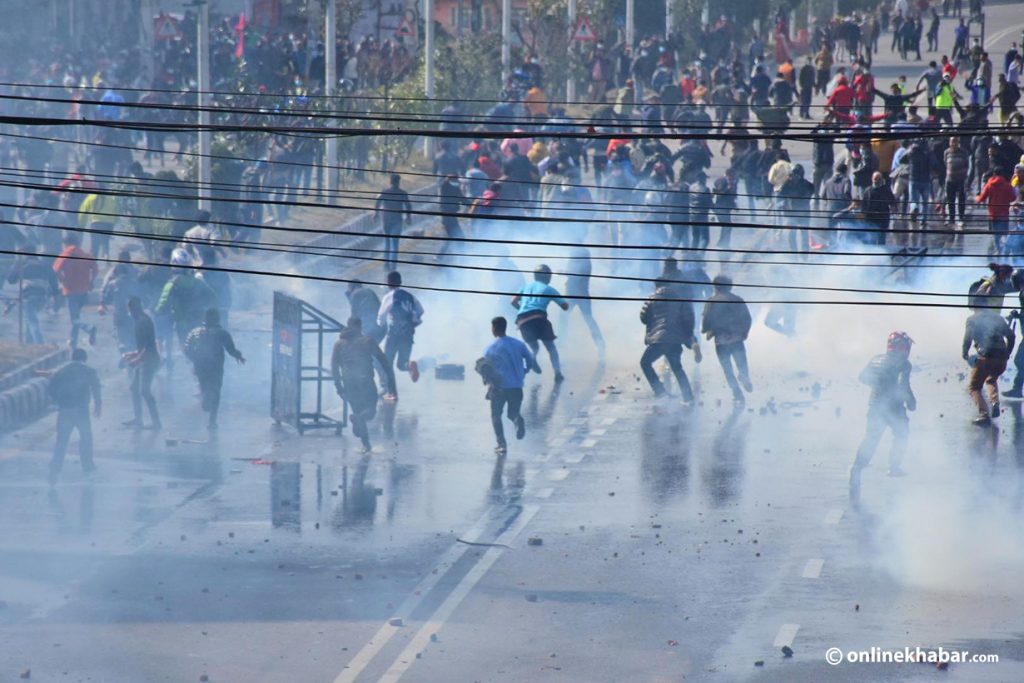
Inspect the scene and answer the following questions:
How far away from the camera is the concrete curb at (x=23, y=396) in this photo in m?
18.5

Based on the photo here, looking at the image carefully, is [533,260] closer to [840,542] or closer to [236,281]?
[236,281]

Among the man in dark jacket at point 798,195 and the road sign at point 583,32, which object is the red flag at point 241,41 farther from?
the man in dark jacket at point 798,195

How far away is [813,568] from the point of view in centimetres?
1370

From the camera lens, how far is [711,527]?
14.9 meters

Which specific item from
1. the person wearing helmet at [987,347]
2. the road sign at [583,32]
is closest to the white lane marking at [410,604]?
the person wearing helmet at [987,347]

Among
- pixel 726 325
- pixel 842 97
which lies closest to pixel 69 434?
pixel 726 325

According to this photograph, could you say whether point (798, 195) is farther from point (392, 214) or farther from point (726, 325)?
point (726, 325)

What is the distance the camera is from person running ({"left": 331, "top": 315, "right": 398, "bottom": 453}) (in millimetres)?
17125

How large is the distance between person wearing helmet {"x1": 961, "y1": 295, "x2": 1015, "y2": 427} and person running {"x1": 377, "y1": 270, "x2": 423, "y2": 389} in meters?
5.74

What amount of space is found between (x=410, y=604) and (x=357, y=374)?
15.2ft

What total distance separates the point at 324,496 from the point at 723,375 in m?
6.99

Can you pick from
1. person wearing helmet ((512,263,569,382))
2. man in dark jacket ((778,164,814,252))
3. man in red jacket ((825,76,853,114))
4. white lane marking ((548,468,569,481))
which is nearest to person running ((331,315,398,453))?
white lane marking ((548,468,569,481))

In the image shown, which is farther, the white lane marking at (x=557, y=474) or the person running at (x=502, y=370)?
the person running at (x=502, y=370)

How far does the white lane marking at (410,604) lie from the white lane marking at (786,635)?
250cm
